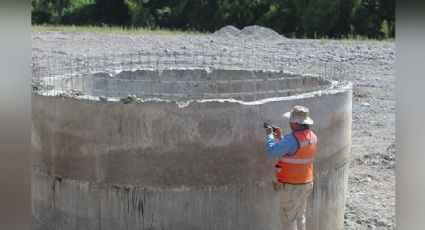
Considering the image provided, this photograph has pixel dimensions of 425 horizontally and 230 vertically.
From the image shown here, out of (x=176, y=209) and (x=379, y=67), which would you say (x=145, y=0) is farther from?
(x=176, y=209)

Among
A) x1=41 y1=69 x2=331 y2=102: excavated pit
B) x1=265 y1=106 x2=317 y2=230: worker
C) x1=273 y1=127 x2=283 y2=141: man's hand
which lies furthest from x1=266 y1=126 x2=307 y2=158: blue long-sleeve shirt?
x1=41 y1=69 x2=331 y2=102: excavated pit

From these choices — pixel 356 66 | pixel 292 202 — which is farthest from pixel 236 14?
pixel 292 202

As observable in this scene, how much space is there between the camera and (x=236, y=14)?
33156 millimetres

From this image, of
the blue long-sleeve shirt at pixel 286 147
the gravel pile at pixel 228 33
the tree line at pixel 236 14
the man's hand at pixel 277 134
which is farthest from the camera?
the tree line at pixel 236 14

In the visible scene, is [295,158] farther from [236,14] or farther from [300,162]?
Answer: [236,14]

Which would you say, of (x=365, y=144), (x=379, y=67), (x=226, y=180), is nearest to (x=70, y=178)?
(x=226, y=180)

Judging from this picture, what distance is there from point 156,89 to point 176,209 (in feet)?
12.1

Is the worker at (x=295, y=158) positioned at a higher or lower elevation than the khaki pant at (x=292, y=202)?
higher

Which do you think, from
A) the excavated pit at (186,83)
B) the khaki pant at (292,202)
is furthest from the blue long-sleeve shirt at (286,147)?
the excavated pit at (186,83)

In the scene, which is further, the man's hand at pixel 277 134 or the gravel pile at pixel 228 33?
the gravel pile at pixel 228 33

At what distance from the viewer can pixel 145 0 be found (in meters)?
35.0

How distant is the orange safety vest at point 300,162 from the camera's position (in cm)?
527

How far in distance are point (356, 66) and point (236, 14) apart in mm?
16281

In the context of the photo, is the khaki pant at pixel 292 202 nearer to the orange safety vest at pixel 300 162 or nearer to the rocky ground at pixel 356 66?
the orange safety vest at pixel 300 162
